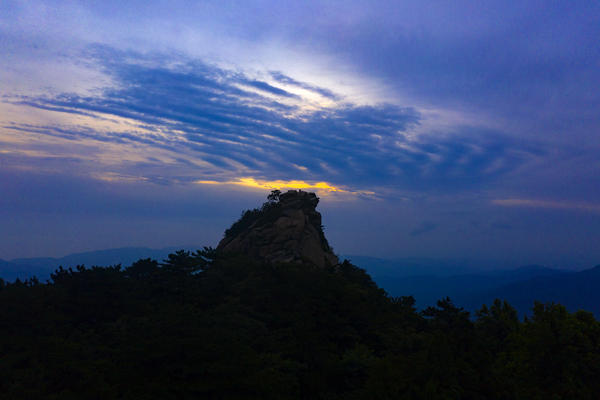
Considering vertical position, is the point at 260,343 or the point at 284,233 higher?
the point at 284,233

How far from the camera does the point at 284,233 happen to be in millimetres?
44469

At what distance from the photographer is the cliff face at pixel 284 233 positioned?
142ft

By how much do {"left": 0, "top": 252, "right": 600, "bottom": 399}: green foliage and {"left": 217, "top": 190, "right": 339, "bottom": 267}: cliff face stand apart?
30.5 ft

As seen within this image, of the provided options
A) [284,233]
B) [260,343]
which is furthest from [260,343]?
[284,233]

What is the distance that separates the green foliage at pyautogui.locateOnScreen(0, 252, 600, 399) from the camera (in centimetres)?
1458

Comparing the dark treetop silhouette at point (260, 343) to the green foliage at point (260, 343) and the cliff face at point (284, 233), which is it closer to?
the green foliage at point (260, 343)

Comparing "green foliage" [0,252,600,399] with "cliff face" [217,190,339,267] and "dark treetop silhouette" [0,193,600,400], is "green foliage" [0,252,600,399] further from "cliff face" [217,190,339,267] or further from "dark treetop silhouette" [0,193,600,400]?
"cliff face" [217,190,339,267]

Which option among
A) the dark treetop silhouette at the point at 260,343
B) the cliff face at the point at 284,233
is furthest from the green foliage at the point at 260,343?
the cliff face at the point at 284,233

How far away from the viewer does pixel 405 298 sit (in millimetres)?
40594

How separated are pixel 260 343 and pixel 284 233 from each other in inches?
985

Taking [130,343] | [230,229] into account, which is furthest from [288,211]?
[130,343]

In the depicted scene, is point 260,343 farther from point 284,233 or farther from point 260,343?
point 284,233

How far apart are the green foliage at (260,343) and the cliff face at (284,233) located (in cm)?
928

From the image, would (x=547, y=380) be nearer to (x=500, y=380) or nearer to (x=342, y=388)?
(x=500, y=380)
